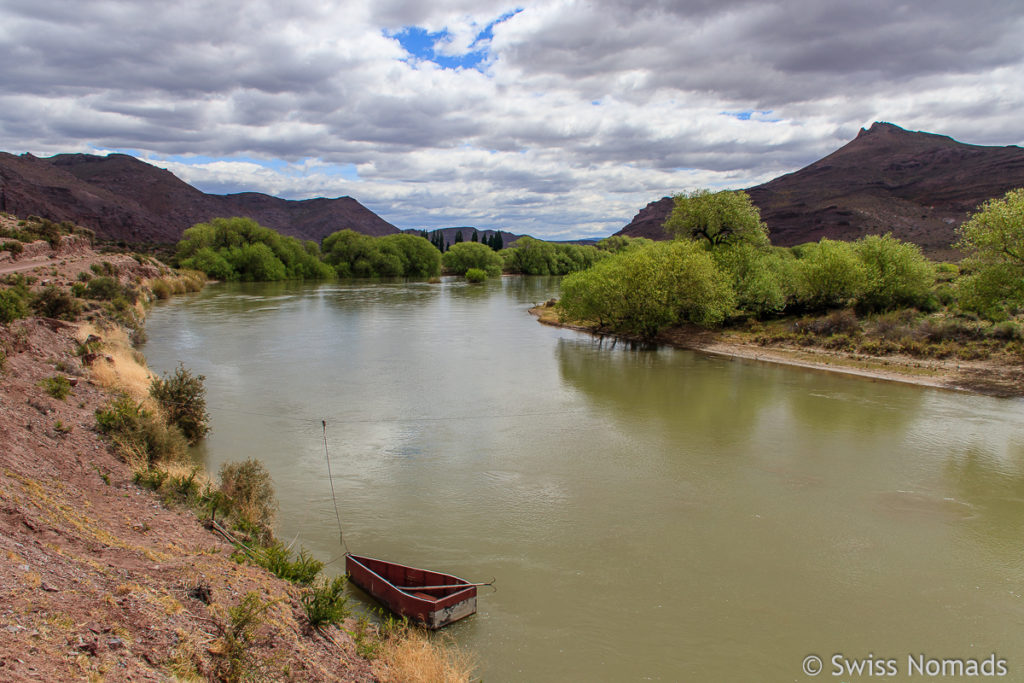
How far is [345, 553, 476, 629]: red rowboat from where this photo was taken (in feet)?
27.4

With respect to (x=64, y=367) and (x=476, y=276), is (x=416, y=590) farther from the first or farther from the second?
(x=476, y=276)

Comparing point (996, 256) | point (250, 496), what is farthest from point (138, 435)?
point (996, 256)

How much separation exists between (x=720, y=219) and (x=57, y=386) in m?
37.8

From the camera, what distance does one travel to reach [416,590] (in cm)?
883

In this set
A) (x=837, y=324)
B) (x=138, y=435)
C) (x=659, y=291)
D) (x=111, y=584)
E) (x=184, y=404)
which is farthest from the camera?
(x=659, y=291)

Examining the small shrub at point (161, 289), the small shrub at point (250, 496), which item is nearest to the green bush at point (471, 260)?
the small shrub at point (161, 289)

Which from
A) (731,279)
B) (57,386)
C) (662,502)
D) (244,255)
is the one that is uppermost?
(244,255)

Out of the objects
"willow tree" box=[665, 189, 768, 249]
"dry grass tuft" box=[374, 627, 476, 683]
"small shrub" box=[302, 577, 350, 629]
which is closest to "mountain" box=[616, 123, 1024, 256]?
"willow tree" box=[665, 189, 768, 249]

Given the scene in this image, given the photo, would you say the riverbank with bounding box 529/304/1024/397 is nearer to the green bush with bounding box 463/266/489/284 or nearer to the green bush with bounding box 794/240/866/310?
the green bush with bounding box 794/240/866/310

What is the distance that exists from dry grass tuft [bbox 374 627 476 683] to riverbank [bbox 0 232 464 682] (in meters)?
0.03

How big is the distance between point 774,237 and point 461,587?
140 metres

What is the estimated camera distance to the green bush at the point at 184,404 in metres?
15.6

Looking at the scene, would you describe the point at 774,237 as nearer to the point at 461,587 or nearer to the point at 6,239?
the point at 6,239

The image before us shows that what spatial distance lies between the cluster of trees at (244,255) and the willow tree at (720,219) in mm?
60784
